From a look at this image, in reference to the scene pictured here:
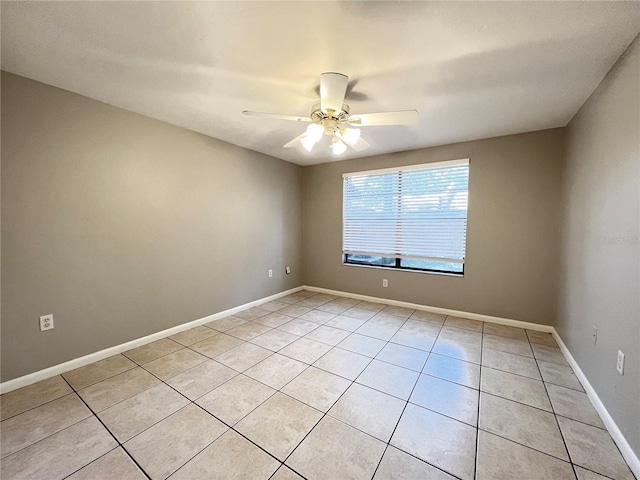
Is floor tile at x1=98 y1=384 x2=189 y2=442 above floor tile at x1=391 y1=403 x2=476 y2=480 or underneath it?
underneath

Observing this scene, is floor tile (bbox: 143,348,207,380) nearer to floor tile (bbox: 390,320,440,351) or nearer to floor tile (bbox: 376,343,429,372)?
floor tile (bbox: 376,343,429,372)

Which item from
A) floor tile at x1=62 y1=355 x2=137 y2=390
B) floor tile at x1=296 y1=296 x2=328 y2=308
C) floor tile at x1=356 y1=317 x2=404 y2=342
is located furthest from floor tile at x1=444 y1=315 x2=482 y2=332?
floor tile at x1=62 y1=355 x2=137 y2=390

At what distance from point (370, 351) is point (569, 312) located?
6.03 ft

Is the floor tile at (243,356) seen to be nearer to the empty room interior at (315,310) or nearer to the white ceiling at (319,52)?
the empty room interior at (315,310)

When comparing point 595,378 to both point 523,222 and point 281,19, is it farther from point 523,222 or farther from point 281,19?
point 281,19

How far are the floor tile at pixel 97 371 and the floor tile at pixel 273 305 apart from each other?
168cm

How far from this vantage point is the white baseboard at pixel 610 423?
1252mm

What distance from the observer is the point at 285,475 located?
1228mm

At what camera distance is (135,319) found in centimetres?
249

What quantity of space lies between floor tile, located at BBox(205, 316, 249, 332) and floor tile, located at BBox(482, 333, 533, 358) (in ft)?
8.83

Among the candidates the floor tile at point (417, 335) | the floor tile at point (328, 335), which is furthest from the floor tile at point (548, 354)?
the floor tile at point (328, 335)

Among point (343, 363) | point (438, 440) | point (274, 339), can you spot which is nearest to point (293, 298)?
point (274, 339)

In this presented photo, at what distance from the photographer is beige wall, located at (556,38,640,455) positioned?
1.38 metres

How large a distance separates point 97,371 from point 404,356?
2614 millimetres
